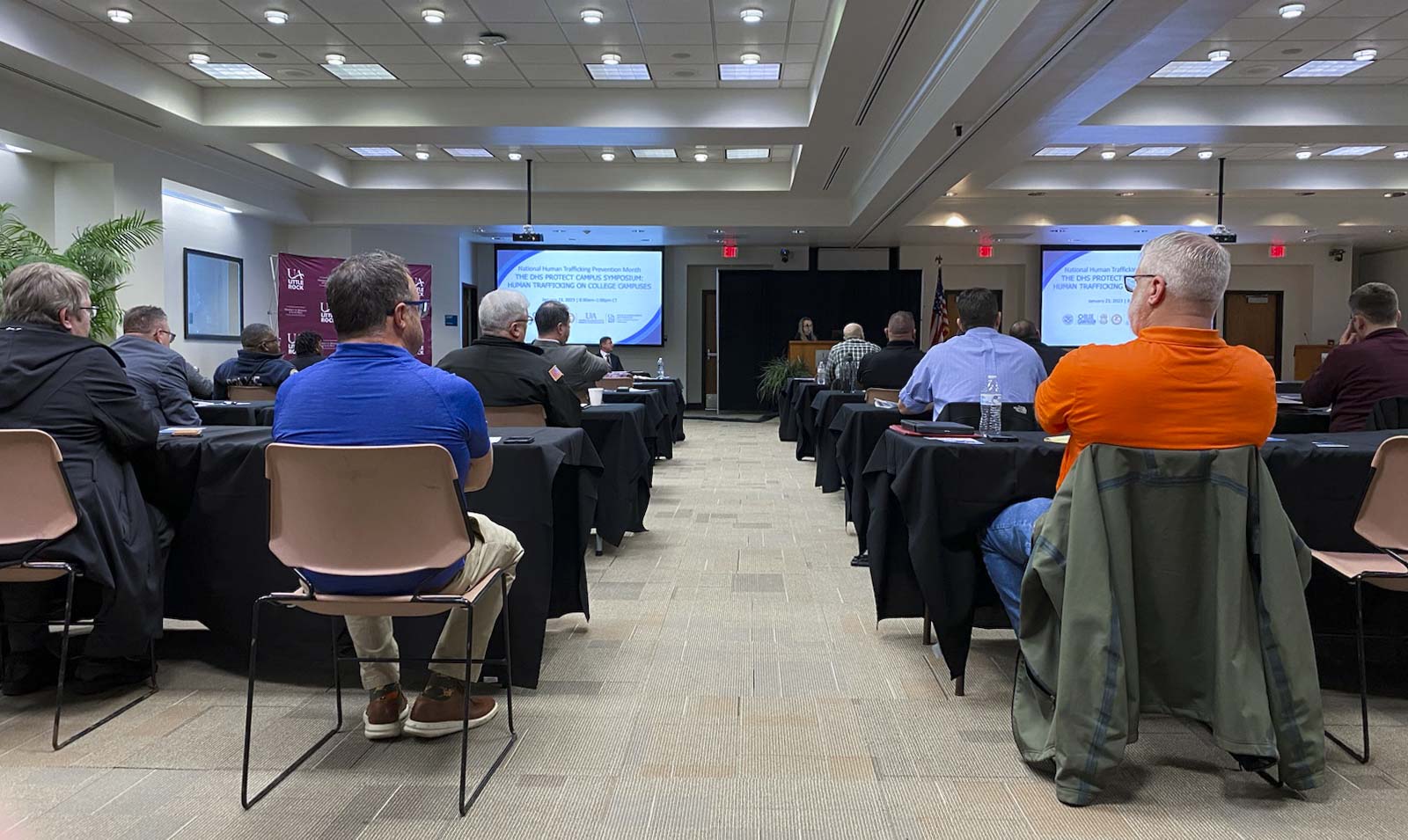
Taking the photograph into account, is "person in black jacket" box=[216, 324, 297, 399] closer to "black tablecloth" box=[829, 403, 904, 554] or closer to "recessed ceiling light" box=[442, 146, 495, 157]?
"black tablecloth" box=[829, 403, 904, 554]

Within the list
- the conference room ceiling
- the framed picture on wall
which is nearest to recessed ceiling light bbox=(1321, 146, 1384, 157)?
the conference room ceiling

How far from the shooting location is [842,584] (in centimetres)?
408

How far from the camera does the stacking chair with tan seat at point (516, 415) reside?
3.76 meters

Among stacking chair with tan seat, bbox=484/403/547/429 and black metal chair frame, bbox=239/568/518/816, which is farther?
stacking chair with tan seat, bbox=484/403/547/429

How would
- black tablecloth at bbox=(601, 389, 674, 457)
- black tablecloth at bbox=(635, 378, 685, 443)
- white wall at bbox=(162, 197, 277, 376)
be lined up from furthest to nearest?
white wall at bbox=(162, 197, 277, 376) → black tablecloth at bbox=(635, 378, 685, 443) → black tablecloth at bbox=(601, 389, 674, 457)

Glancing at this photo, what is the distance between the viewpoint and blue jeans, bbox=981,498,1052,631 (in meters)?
2.36

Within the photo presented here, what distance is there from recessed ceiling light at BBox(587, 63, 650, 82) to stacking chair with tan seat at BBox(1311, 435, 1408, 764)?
21.8ft

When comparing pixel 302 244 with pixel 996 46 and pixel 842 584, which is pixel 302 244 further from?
pixel 842 584

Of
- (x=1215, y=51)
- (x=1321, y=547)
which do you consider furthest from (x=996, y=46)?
(x=1321, y=547)

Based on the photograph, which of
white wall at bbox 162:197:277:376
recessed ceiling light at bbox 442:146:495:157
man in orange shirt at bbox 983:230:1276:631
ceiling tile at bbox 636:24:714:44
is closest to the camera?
man in orange shirt at bbox 983:230:1276:631

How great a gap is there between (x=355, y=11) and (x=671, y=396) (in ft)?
14.1

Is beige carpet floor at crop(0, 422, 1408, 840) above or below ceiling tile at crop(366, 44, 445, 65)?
below

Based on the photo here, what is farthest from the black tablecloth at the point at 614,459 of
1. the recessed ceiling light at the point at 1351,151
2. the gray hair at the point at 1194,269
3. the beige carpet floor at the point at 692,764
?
the recessed ceiling light at the point at 1351,151

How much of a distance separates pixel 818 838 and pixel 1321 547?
1.74 metres
